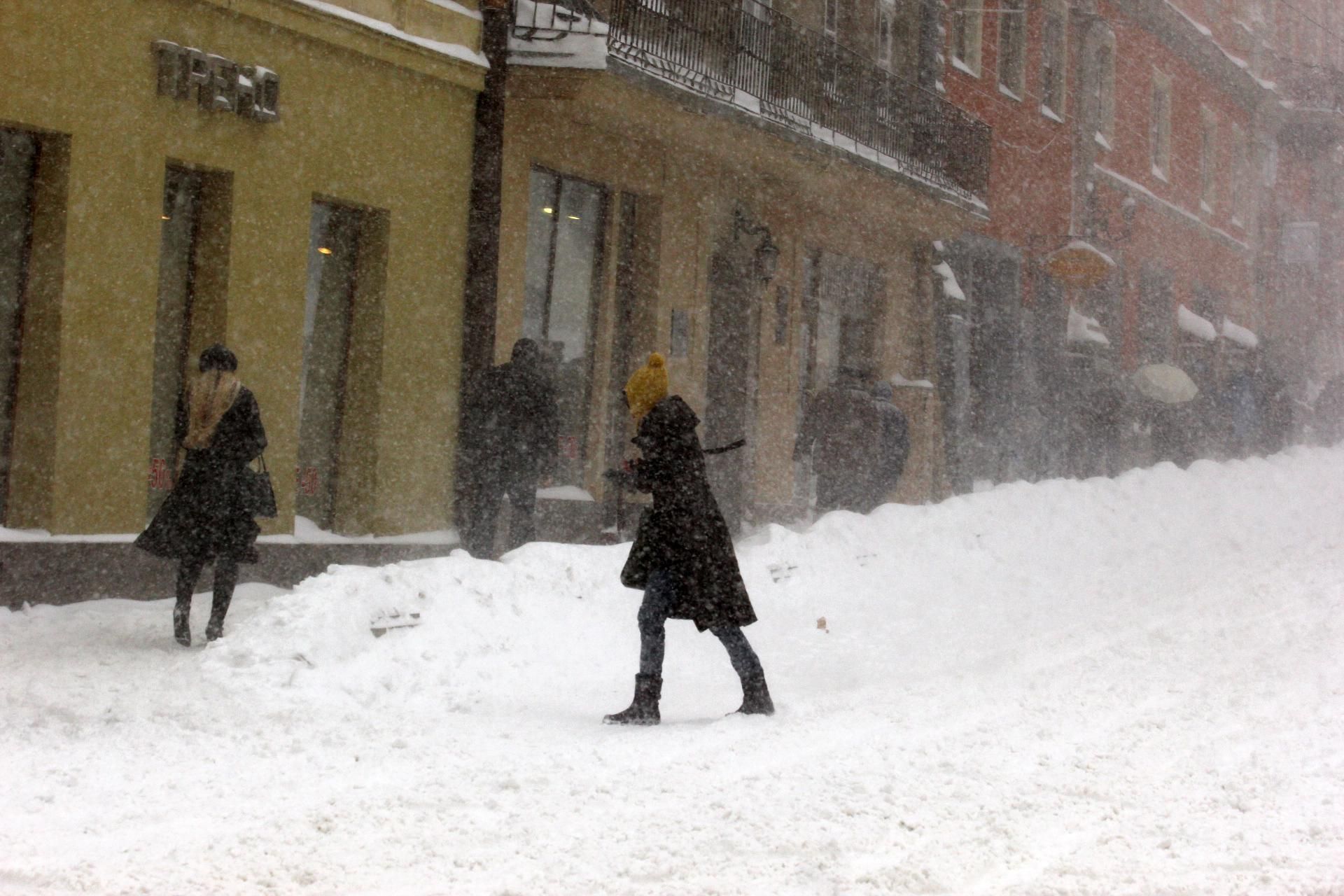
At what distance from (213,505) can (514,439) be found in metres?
3.74

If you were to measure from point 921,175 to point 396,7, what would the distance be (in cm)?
801

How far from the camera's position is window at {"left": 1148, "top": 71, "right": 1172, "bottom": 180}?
99.9 ft

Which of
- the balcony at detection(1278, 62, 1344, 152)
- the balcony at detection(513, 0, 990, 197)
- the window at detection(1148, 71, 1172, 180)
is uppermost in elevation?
the balcony at detection(1278, 62, 1344, 152)

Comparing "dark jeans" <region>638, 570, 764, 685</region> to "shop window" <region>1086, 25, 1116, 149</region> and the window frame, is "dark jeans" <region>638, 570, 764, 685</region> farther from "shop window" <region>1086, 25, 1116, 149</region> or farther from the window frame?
"shop window" <region>1086, 25, 1116, 149</region>

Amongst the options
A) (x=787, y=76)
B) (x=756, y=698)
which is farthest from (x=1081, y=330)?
(x=756, y=698)

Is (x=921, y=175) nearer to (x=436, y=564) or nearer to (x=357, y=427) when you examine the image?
(x=357, y=427)

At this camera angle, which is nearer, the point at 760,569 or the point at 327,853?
the point at 327,853

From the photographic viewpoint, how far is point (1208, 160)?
3384 centimetres

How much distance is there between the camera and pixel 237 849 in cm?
489

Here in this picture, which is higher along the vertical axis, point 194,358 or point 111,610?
point 194,358

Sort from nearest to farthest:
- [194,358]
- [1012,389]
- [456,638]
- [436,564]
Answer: [456,638], [436,564], [194,358], [1012,389]

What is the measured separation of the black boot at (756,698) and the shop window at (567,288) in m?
7.09

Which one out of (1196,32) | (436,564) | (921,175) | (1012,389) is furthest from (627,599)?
(1196,32)

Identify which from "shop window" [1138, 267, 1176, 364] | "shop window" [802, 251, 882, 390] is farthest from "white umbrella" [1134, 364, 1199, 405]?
"shop window" [802, 251, 882, 390]
